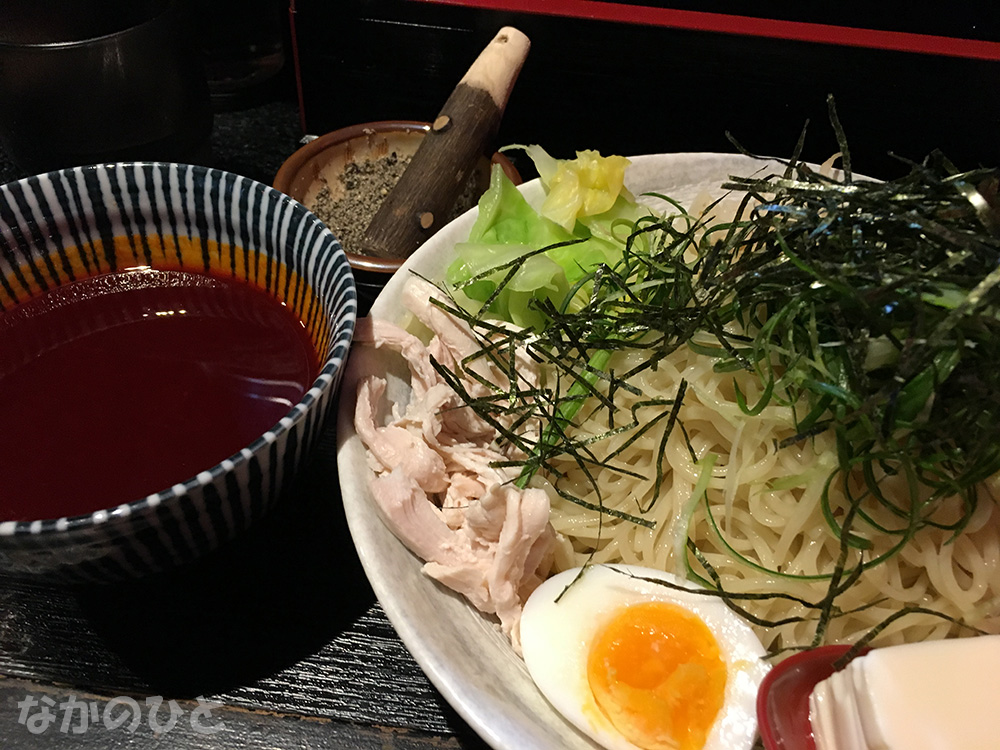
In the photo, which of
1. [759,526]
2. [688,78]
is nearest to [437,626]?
[759,526]

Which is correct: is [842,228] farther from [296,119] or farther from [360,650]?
[296,119]

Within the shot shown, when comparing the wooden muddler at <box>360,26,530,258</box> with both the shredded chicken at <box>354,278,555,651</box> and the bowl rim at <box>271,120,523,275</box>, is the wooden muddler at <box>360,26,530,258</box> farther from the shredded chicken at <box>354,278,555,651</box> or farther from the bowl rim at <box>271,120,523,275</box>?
the shredded chicken at <box>354,278,555,651</box>

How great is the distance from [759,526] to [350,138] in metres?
1.55

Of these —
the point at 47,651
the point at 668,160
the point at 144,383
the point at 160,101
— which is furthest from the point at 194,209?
the point at 668,160

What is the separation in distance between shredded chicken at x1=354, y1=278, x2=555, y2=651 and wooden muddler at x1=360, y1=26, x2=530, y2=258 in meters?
0.36

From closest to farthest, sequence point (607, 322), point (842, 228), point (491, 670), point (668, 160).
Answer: point (491, 670)
point (842, 228)
point (607, 322)
point (668, 160)

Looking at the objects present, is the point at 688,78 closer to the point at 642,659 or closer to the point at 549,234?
the point at 549,234

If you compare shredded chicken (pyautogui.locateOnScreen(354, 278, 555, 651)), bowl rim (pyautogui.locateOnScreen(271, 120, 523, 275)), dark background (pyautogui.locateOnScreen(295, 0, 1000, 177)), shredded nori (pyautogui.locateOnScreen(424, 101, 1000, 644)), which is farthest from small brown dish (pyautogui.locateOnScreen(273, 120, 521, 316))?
shredded nori (pyautogui.locateOnScreen(424, 101, 1000, 644))

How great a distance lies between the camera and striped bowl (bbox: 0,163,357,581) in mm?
1095

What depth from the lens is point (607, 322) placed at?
1.48 metres

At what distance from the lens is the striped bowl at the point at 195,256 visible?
1.09 m

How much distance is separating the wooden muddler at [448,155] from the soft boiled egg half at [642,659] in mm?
1014

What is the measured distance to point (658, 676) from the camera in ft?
3.76

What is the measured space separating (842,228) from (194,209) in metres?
1.27
